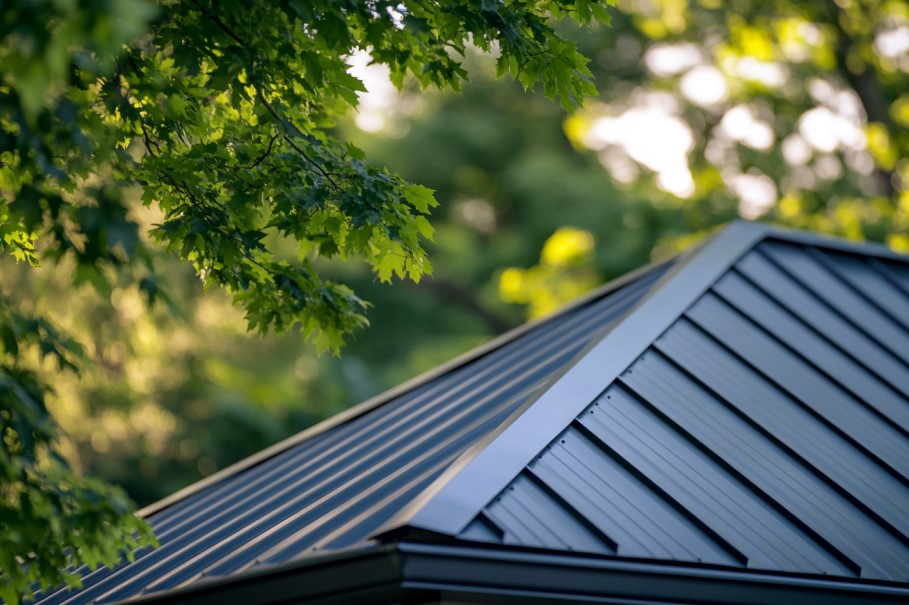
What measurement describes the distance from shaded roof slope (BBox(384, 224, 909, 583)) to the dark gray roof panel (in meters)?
0.01

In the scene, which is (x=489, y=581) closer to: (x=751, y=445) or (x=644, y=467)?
(x=644, y=467)

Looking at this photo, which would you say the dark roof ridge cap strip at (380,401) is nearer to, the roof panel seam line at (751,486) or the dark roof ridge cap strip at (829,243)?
the dark roof ridge cap strip at (829,243)

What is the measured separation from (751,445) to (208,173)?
324 cm

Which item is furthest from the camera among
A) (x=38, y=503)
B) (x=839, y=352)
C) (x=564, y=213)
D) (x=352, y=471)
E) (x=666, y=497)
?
(x=564, y=213)

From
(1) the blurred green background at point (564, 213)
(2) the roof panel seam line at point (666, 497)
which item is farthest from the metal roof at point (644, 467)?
(1) the blurred green background at point (564, 213)

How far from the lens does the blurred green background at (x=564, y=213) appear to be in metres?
22.5

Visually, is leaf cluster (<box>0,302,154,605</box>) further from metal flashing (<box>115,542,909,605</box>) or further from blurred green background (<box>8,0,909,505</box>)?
blurred green background (<box>8,0,909,505</box>)

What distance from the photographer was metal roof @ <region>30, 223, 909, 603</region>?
174 inches

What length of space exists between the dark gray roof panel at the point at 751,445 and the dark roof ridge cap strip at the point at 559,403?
7cm

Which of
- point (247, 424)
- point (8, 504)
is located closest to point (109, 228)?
point (8, 504)

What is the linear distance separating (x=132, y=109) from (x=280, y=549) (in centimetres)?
211

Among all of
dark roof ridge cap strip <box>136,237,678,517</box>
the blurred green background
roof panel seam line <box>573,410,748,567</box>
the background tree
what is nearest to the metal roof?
roof panel seam line <box>573,410,748,567</box>

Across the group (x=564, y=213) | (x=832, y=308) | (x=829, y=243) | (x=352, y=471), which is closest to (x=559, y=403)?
(x=352, y=471)

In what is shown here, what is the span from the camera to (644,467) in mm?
5289
